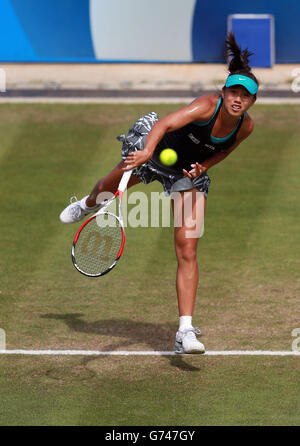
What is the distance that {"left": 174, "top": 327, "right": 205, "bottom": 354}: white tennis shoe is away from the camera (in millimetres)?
8492

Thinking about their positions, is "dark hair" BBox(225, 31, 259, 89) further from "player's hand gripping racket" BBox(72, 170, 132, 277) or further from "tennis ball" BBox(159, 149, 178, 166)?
"player's hand gripping racket" BBox(72, 170, 132, 277)

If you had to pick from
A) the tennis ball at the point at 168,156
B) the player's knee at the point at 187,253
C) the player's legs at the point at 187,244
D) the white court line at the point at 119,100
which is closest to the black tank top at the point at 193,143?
the tennis ball at the point at 168,156

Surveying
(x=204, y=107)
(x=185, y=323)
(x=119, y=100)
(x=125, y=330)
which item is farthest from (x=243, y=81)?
(x=119, y=100)

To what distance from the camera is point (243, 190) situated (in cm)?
1414

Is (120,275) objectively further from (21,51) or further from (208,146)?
(21,51)

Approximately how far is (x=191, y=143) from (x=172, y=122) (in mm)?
582

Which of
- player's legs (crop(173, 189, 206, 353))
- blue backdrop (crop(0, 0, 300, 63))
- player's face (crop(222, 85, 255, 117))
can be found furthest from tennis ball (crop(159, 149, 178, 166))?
blue backdrop (crop(0, 0, 300, 63))

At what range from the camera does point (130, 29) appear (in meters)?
19.9

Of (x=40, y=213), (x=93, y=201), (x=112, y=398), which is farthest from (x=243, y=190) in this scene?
(x=112, y=398)

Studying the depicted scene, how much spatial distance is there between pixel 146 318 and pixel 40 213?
12.4 feet

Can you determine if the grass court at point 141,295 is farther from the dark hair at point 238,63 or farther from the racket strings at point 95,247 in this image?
the dark hair at point 238,63

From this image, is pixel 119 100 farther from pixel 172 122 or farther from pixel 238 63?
pixel 172 122

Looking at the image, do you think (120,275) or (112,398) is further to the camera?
(120,275)

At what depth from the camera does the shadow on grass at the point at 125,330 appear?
924 cm
